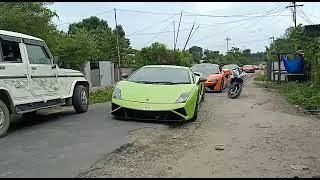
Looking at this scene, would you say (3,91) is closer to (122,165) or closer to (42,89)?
(42,89)

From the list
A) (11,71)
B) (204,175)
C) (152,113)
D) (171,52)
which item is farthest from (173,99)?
(171,52)

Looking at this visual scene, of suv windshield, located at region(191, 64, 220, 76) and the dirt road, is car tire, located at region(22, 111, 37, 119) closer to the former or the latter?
the dirt road

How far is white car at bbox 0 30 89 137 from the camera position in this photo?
8.13 m

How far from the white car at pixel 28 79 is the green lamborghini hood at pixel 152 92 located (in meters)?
1.41

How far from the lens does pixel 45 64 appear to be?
9.73 m

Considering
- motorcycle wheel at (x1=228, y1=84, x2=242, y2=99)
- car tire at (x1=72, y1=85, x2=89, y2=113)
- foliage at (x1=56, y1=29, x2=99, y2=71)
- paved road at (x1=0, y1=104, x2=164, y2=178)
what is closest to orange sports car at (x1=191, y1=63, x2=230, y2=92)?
motorcycle wheel at (x1=228, y1=84, x2=242, y2=99)

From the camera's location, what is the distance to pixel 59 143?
7.19 meters

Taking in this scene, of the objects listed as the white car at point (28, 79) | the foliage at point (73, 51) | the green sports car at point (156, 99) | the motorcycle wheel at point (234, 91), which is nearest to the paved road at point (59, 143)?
the green sports car at point (156, 99)

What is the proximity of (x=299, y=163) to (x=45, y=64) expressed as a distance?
5.90 m

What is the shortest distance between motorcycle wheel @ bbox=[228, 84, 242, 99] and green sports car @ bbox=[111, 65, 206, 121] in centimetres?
706

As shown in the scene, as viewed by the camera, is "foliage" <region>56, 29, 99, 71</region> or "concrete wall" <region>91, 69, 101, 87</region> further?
"concrete wall" <region>91, 69, 101, 87</region>

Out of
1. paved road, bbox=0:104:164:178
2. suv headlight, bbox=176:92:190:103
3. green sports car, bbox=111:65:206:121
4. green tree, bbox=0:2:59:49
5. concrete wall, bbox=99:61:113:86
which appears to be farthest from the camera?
concrete wall, bbox=99:61:113:86

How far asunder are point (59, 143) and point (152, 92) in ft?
10.1

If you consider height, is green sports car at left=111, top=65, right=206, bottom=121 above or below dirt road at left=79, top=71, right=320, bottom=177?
above
